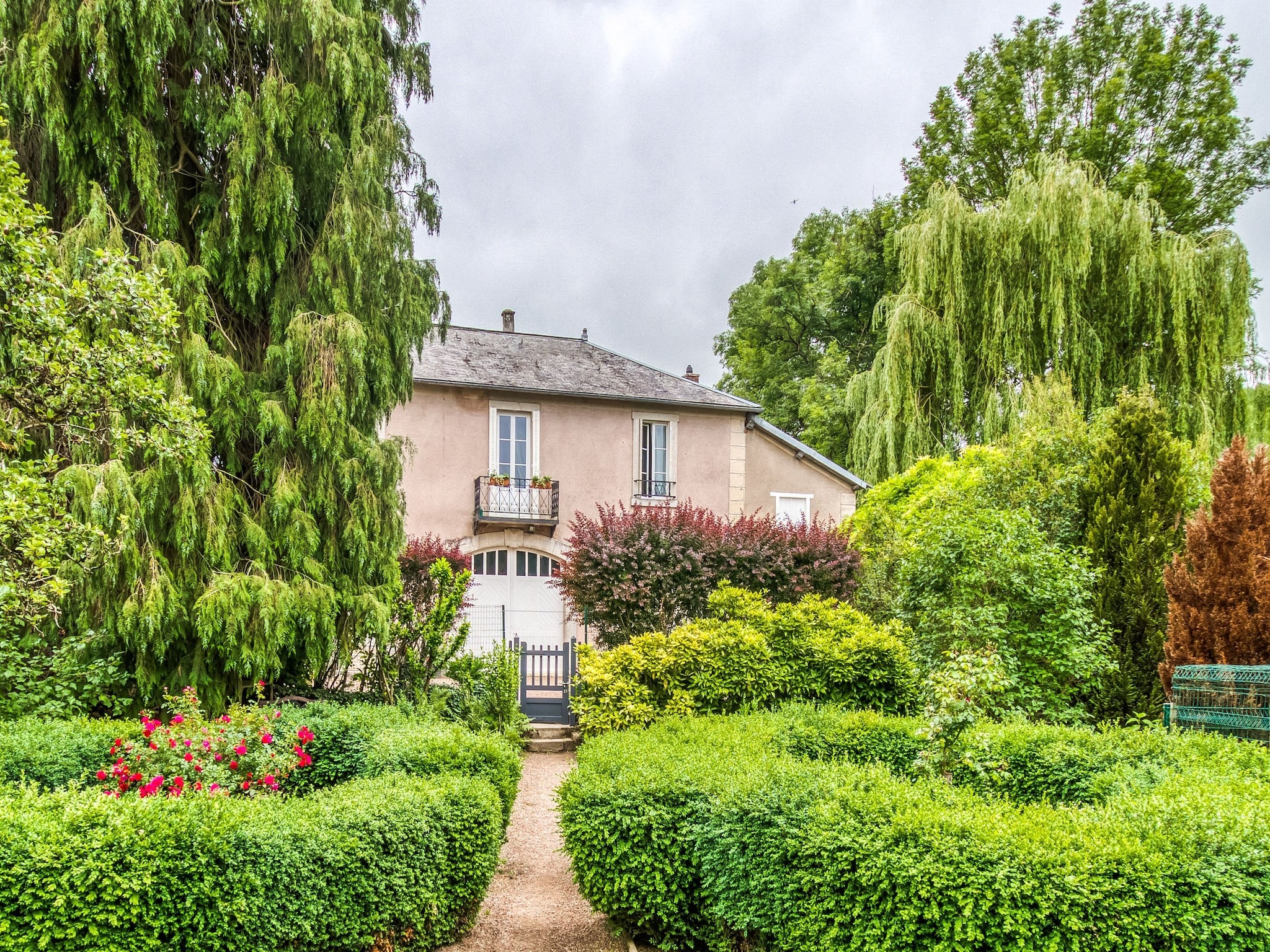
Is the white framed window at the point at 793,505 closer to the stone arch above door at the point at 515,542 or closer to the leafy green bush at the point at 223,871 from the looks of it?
the stone arch above door at the point at 515,542

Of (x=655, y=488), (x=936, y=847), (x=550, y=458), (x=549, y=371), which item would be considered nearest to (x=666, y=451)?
(x=655, y=488)

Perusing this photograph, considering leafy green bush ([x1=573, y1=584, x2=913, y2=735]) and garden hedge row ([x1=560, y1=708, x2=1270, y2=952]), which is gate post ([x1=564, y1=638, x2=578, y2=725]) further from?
garden hedge row ([x1=560, y1=708, x2=1270, y2=952])

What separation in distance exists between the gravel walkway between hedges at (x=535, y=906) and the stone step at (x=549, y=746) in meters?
2.78

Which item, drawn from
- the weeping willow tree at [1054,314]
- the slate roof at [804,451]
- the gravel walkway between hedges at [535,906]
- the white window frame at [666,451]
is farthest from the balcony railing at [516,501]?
the gravel walkway between hedges at [535,906]

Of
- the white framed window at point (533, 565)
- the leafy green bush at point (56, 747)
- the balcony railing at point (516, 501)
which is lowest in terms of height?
the leafy green bush at point (56, 747)

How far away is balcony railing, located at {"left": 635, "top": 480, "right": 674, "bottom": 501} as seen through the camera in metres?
16.9

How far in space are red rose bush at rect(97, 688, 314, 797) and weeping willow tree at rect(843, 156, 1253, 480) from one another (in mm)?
11840

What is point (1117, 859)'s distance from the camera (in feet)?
10.3

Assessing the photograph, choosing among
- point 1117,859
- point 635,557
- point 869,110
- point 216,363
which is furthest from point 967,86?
point 1117,859

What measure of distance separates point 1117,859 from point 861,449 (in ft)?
42.0

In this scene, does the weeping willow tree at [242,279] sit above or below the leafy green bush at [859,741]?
above

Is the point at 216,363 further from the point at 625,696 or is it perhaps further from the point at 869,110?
the point at 869,110

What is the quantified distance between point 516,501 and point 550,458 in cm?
117

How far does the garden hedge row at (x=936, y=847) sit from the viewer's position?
10.1ft
